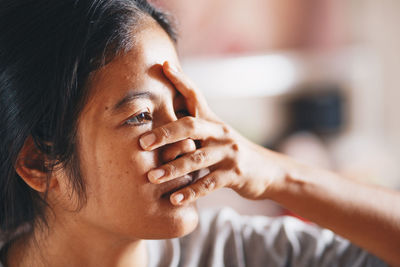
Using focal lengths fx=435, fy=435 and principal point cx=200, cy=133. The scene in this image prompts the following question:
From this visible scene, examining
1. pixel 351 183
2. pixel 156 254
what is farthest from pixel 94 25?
pixel 351 183

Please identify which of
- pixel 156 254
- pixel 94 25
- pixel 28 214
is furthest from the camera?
pixel 156 254

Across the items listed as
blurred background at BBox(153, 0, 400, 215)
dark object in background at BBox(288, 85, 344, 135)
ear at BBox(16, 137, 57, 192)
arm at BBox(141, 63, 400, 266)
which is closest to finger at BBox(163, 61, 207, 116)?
arm at BBox(141, 63, 400, 266)

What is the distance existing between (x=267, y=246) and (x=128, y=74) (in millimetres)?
633

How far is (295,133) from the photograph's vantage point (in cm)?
339

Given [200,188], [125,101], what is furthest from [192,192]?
[125,101]

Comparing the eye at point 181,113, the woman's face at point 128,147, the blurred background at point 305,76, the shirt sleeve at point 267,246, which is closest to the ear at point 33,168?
the woman's face at point 128,147

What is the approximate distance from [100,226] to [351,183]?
0.66 metres

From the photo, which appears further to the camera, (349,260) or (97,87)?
(349,260)

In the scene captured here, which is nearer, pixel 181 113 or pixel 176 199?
pixel 176 199

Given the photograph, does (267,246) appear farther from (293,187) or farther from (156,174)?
(156,174)

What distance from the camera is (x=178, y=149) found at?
3.14ft

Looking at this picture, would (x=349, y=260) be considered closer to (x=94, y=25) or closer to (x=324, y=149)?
(x=94, y=25)

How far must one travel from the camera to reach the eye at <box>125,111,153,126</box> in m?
0.95

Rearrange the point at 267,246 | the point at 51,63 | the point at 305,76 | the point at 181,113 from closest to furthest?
1. the point at 51,63
2. the point at 181,113
3. the point at 267,246
4. the point at 305,76
